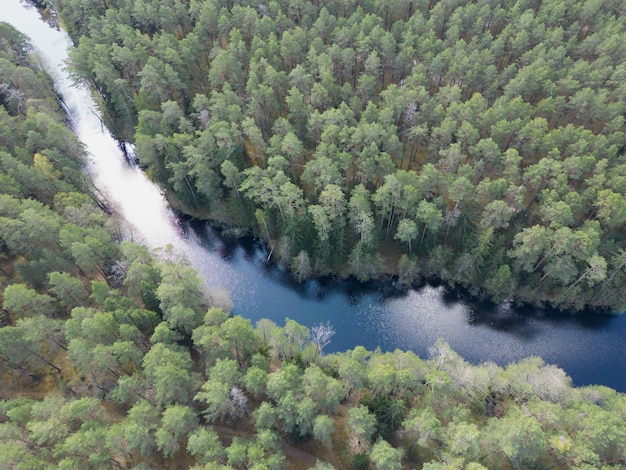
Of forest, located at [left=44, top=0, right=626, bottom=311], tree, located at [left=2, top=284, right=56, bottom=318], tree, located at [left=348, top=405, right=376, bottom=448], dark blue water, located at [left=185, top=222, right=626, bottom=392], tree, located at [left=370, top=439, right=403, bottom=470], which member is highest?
forest, located at [left=44, top=0, right=626, bottom=311]

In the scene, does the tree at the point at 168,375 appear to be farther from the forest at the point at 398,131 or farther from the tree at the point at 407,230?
the tree at the point at 407,230

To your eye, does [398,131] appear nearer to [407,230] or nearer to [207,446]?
[407,230]

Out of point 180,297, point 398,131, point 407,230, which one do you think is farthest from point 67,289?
point 398,131

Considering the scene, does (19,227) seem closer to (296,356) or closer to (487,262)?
(296,356)

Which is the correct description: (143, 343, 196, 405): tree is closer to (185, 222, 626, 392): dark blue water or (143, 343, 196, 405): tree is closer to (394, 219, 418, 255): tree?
(185, 222, 626, 392): dark blue water

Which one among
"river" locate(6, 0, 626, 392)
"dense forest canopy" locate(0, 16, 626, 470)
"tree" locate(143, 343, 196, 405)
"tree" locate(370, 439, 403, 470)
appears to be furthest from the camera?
"river" locate(6, 0, 626, 392)

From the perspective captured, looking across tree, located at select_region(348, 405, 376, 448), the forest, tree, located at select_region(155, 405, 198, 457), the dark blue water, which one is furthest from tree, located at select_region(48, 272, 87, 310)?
tree, located at select_region(348, 405, 376, 448)

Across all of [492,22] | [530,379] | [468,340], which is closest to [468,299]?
[468,340]
